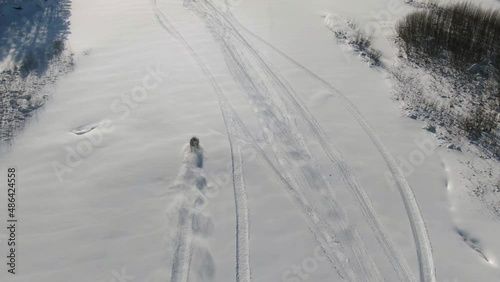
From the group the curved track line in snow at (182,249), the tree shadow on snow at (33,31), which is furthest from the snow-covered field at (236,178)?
the tree shadow on snow at (33,31)

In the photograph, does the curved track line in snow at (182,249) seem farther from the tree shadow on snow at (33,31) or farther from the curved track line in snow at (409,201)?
the tree shadow on snow at (33,31)

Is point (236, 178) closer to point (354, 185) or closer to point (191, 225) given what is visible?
point (191, 225)

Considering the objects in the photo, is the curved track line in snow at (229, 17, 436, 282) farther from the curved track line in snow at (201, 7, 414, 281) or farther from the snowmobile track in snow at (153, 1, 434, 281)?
the curved track line in snow at (201, 7, 414, 281)

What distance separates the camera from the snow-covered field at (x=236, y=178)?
657 cm

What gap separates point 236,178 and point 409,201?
3.48 meters

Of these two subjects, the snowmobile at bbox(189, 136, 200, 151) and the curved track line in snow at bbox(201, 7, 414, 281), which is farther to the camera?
the snowmobile at bbox(189, 136, 200, 151)

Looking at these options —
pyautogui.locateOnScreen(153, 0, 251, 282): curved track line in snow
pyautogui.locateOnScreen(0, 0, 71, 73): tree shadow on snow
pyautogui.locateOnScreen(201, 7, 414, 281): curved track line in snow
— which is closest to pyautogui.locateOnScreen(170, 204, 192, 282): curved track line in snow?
pyautogui.locateOnScreen(153, 0, 251, 282): curved track line in snow

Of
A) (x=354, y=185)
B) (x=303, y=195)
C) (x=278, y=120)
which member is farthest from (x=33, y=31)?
(x=354, y=185)

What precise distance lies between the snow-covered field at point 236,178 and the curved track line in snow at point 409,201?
3 cm

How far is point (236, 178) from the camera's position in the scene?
8055mm

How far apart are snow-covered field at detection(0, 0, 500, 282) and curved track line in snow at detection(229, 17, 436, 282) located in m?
0.03

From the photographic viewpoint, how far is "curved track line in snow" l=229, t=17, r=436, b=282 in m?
6.73

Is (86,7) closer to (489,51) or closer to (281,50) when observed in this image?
(281,50)

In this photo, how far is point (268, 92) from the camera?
416 inches
